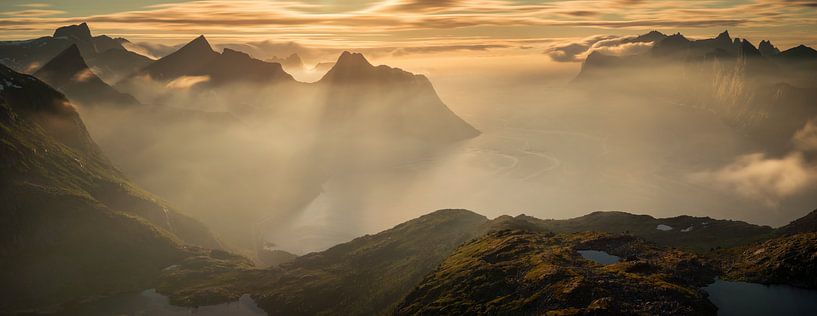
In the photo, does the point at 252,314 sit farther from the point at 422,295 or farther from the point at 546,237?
the point at 546,237

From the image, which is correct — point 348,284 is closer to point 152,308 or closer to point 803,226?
point 152,308

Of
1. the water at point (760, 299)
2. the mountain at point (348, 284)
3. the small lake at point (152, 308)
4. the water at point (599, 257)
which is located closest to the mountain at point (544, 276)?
the mountain at point (348, 284)

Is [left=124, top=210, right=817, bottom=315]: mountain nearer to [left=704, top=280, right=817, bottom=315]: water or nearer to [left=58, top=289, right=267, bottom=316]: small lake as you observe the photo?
[left=704, top=280, right=817, bottom=315]: water

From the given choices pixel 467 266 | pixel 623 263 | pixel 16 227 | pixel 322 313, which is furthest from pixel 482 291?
pixel 16 227

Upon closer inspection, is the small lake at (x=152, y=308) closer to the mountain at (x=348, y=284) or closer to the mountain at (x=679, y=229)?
the mountain at (x=348, y=284)

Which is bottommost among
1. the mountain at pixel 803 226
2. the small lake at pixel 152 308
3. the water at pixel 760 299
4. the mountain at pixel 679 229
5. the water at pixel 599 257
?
the small lake at pixel 152 308

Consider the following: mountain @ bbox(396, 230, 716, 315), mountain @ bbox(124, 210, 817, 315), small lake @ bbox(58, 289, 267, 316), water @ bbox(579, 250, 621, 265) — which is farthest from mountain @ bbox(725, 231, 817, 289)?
small lake @ bbox(58, 289, 267, 316)

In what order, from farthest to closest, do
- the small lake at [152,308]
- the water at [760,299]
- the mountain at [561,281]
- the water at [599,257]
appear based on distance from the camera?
the small lake at [152,308] → the water at [599,257] → the mountain at [561,281] → the water at [760,299]
